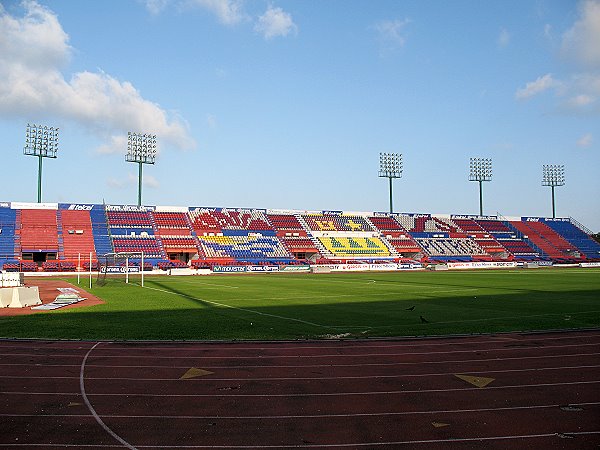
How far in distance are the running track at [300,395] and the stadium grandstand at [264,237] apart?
166ft

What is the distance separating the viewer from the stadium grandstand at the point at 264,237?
63.7 meters

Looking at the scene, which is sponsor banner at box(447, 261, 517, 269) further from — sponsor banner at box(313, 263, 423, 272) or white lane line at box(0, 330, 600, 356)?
white lane line at box(0, 330, 600, 356)

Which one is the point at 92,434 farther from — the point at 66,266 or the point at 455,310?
the point at 66,266

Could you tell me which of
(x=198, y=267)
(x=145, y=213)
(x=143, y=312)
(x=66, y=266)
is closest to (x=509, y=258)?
(x=198, y=267)

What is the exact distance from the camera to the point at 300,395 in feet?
29.1

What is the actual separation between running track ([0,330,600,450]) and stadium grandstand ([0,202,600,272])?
166 feet

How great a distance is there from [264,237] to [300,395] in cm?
6789

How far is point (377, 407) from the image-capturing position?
827 cm

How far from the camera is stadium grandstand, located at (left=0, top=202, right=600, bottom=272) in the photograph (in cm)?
6369

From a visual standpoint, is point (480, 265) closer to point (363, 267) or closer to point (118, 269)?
point (363, 267)

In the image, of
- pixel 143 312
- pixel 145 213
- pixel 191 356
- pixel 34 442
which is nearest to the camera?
pixel 34 442

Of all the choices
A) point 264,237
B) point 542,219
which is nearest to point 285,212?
point 264,237

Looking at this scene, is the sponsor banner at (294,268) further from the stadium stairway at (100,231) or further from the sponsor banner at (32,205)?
the sponsor banner at (32,205)

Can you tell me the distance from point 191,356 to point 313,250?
64934 mm
